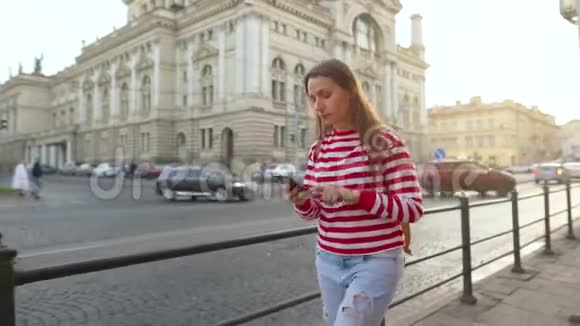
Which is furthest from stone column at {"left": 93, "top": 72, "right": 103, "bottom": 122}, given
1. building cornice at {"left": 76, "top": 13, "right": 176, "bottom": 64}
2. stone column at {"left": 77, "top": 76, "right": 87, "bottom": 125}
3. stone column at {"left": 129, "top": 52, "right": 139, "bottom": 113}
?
stone column at {"left": 129, "top": 52, "right": 139, "bottom": 113}

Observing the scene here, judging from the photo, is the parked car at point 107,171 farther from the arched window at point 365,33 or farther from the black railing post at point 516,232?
the black railing post at point 516,232

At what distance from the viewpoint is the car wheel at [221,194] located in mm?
18353

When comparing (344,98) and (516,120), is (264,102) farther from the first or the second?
(516,120)

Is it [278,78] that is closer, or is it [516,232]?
[516,232]

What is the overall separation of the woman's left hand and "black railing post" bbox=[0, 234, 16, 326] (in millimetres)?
1177

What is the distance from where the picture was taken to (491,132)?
77.9 metres

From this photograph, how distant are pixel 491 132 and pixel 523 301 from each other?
8250 cm

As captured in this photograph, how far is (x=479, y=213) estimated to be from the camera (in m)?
12.0

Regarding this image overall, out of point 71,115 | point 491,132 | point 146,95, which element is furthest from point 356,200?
point 491,132

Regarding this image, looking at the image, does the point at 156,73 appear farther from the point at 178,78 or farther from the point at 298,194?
the point at 298,194

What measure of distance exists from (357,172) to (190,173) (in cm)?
1767

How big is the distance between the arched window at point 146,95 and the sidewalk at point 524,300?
48.3 m

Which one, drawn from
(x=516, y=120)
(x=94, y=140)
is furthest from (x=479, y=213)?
(x=516, y=120)

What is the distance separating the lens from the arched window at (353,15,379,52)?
5178 centimetres
